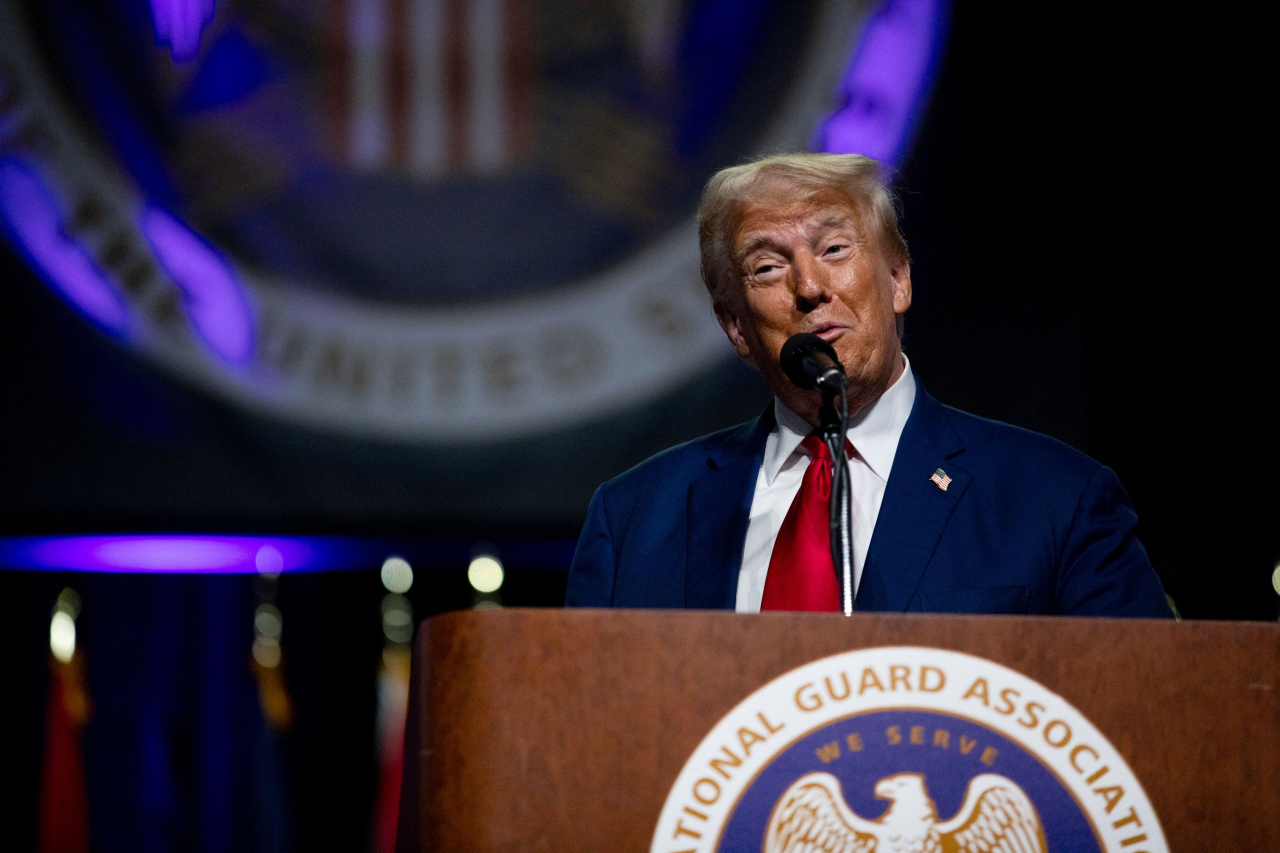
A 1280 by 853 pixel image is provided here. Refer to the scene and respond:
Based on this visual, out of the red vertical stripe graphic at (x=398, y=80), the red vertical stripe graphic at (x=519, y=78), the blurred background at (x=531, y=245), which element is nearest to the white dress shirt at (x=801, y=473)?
the blurred background at (x=531, y=245)

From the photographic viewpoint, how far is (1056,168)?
3.39 m

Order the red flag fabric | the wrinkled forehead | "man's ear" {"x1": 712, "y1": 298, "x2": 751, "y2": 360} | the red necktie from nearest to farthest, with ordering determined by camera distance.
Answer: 1. the red necktie
2. the wrinkled forehead
3. "man's ear" {"x1": 712, "y1": 298, "x2": 751, "y2": 360}
4. the red flag fabric

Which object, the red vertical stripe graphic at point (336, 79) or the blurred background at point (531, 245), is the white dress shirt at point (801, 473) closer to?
the blurred background at point (531, 245)

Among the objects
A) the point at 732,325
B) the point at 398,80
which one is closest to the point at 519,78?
the point at 398,80

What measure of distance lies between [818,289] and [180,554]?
122 inches

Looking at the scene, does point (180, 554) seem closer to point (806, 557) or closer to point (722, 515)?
point (722, 515)

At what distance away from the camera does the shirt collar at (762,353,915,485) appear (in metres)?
1.76

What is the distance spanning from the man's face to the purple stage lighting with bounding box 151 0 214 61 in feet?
7.11

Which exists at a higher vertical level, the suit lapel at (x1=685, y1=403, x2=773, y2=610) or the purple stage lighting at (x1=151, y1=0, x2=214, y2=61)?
the purple stage lighting at (x1=151, y1=0, x2=214, y2=61)

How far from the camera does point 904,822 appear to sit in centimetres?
97

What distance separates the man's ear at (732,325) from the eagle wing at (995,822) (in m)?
1.07

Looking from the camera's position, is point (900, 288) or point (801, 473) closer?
point (801, 473)

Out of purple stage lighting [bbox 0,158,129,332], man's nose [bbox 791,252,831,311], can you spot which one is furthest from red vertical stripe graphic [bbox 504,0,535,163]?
man's nose [bbox 791,252,831,311]

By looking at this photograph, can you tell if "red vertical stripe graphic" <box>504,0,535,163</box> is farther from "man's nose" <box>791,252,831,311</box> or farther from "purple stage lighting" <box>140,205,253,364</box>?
"man's nose" <box>791,252,831,311</box>
